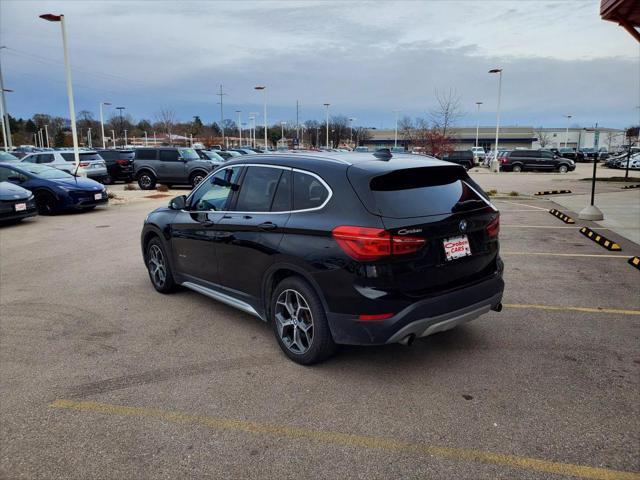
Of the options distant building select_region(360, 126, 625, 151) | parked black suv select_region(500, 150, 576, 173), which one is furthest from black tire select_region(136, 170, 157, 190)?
distant building select_region(360, 126, 625, 151)

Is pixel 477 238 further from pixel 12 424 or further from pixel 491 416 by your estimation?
pixel 12 424

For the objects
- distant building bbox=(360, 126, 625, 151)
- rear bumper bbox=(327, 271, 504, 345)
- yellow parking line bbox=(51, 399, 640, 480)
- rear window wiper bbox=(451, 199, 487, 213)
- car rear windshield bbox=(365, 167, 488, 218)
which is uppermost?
distant building bbox=(360, 126, 625, 151)

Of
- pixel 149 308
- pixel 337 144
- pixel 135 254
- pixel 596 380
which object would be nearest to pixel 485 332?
pixel 596 380

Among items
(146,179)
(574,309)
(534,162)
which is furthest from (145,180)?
(534,162)

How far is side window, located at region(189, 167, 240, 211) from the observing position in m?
5.02

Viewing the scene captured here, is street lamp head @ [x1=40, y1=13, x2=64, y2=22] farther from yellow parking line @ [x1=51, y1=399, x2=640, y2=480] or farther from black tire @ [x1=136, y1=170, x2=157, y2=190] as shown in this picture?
yellow parking line @ [x1=51, y1=399, x2=640, y2=480]

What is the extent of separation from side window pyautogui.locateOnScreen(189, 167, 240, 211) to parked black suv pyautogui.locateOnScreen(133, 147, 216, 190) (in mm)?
17002

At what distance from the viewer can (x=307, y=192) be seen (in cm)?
412

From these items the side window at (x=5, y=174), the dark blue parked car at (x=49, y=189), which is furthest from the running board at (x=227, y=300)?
the side window at (x=5, y=174)

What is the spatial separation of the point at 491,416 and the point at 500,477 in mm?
640

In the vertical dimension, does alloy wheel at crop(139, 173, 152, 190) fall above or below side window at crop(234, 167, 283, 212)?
below

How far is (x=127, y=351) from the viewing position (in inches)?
178

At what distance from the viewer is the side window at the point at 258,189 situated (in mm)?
4496

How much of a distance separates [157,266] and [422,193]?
152 inches
